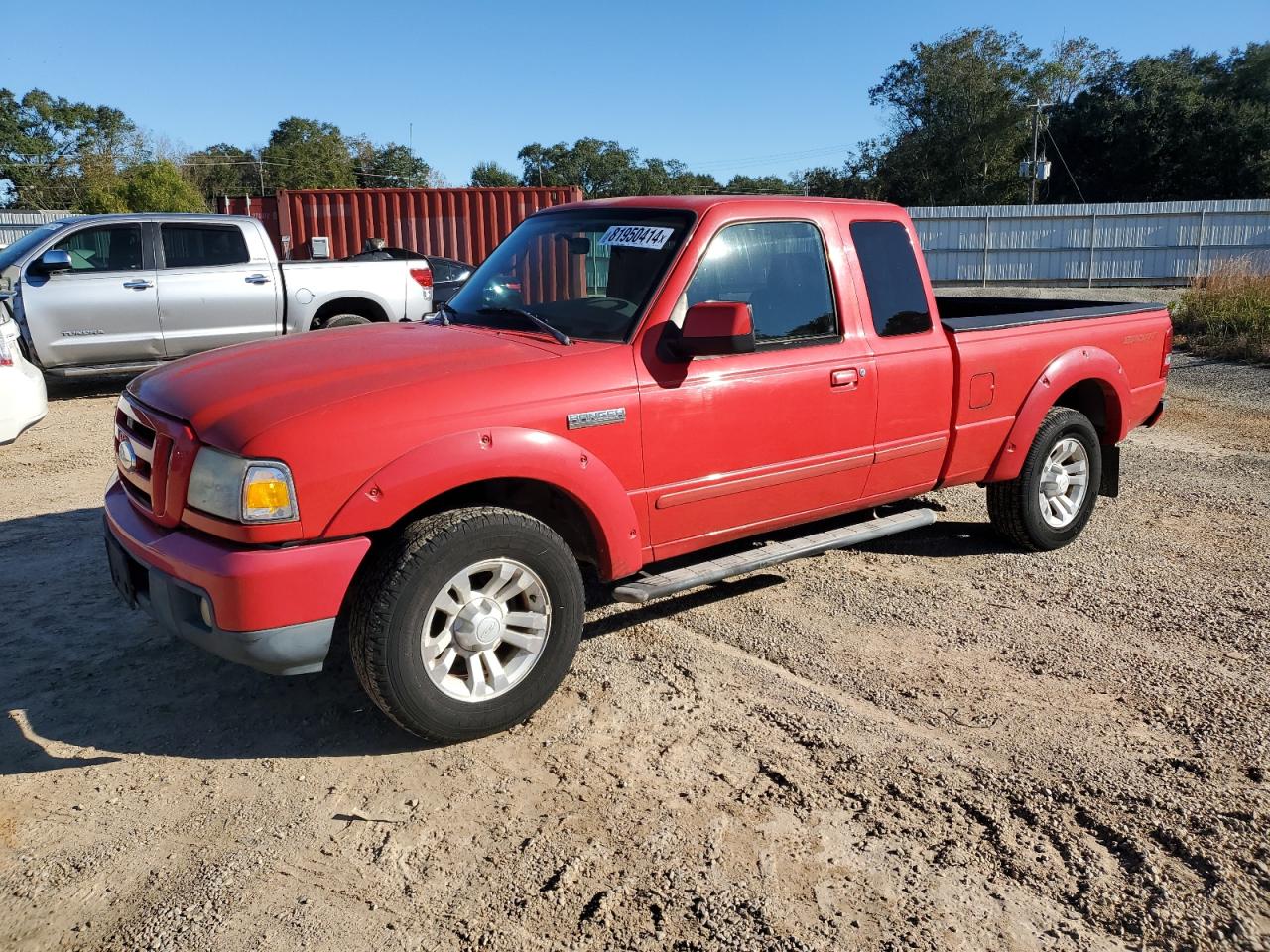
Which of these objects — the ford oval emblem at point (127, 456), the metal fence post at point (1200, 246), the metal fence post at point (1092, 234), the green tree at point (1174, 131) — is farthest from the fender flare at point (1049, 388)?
the green tree at point (1174, 131)

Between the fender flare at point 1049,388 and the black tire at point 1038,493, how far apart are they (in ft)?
0.29

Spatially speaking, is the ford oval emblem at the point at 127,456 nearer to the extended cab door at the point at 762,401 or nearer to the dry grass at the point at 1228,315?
the extended cab door at the point at 762,401

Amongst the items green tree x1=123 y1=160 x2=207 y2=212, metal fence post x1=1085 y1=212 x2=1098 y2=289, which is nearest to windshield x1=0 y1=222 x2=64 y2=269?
green tree x1=123 y1=160 x2=207 y2=212

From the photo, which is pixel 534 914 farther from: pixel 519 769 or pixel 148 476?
pixel 148 476

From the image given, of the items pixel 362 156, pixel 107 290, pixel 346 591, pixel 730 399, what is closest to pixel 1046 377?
pixel 730 399

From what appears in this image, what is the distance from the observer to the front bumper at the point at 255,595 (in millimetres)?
3180

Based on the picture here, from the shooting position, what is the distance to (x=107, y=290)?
33.6ft

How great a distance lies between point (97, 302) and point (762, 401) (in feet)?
27.8

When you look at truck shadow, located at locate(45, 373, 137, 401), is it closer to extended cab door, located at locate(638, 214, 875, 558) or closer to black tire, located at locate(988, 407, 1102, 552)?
extended cab door, located at locate(638, 214, 875, 558)

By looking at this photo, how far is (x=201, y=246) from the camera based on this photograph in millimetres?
10766

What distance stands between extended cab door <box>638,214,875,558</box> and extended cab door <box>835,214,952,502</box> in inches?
4.4

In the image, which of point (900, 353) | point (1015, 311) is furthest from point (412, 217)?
point (900, 353)

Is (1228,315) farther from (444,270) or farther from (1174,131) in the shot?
(1174,131)

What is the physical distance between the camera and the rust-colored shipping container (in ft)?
63.0
